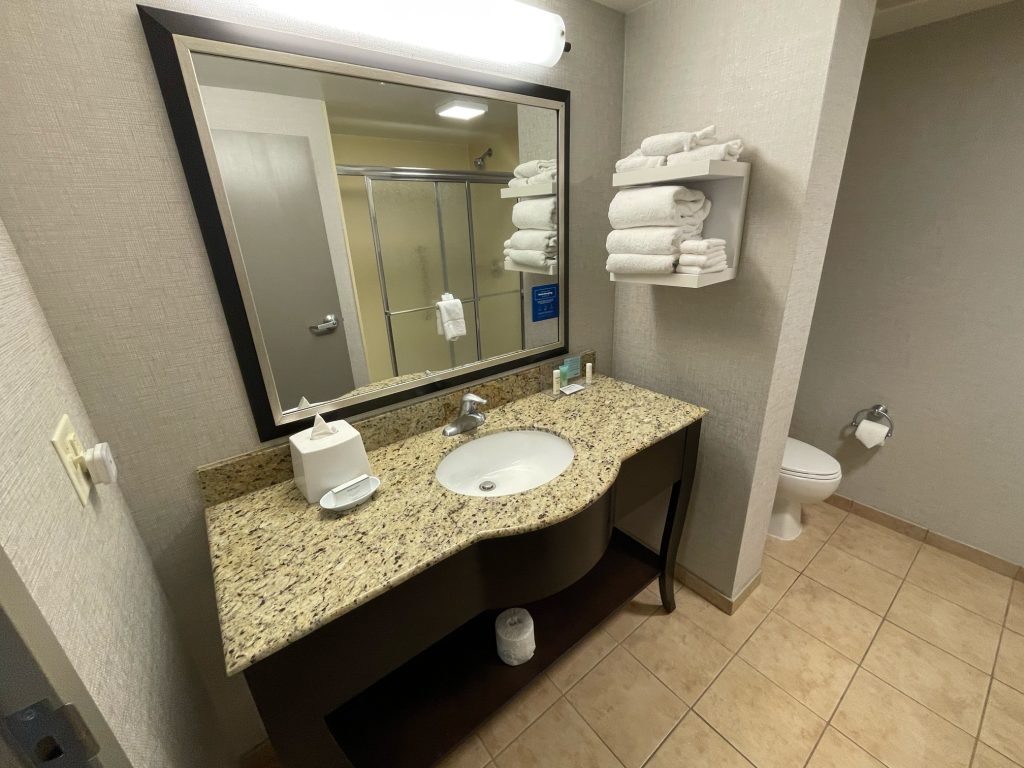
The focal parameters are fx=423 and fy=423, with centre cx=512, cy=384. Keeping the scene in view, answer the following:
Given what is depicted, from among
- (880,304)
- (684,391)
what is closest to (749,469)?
(684,391)

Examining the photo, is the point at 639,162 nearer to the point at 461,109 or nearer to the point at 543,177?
the point at 543,177

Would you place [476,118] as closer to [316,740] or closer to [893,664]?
[316,740]

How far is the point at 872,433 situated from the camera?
1.83 meters

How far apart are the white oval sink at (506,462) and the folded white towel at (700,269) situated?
1.81ft

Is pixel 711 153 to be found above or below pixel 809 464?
above

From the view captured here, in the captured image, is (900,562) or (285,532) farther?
(900,562)

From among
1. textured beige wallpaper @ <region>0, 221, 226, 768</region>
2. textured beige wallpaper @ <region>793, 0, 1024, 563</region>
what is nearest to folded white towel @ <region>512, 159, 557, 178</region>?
textured beige wallpaper @ <region>0, 221, 226, 768</region>

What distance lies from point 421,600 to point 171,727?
1.51ft

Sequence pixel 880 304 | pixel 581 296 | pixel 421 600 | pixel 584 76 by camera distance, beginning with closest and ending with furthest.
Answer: pixel 421 600 < pixel 584 76 < pixel 581 296 < pixel 880 304

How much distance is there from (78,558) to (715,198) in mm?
1492

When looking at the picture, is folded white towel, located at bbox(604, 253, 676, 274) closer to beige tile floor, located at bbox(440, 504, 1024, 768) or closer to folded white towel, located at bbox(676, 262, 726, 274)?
folded white towel, located at bbox(676, 262, 726, 274)

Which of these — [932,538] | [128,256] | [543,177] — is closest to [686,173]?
[543,177]

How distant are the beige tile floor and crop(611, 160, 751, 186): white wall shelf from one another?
59.2 inches

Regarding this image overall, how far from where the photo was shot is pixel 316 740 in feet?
2.49
